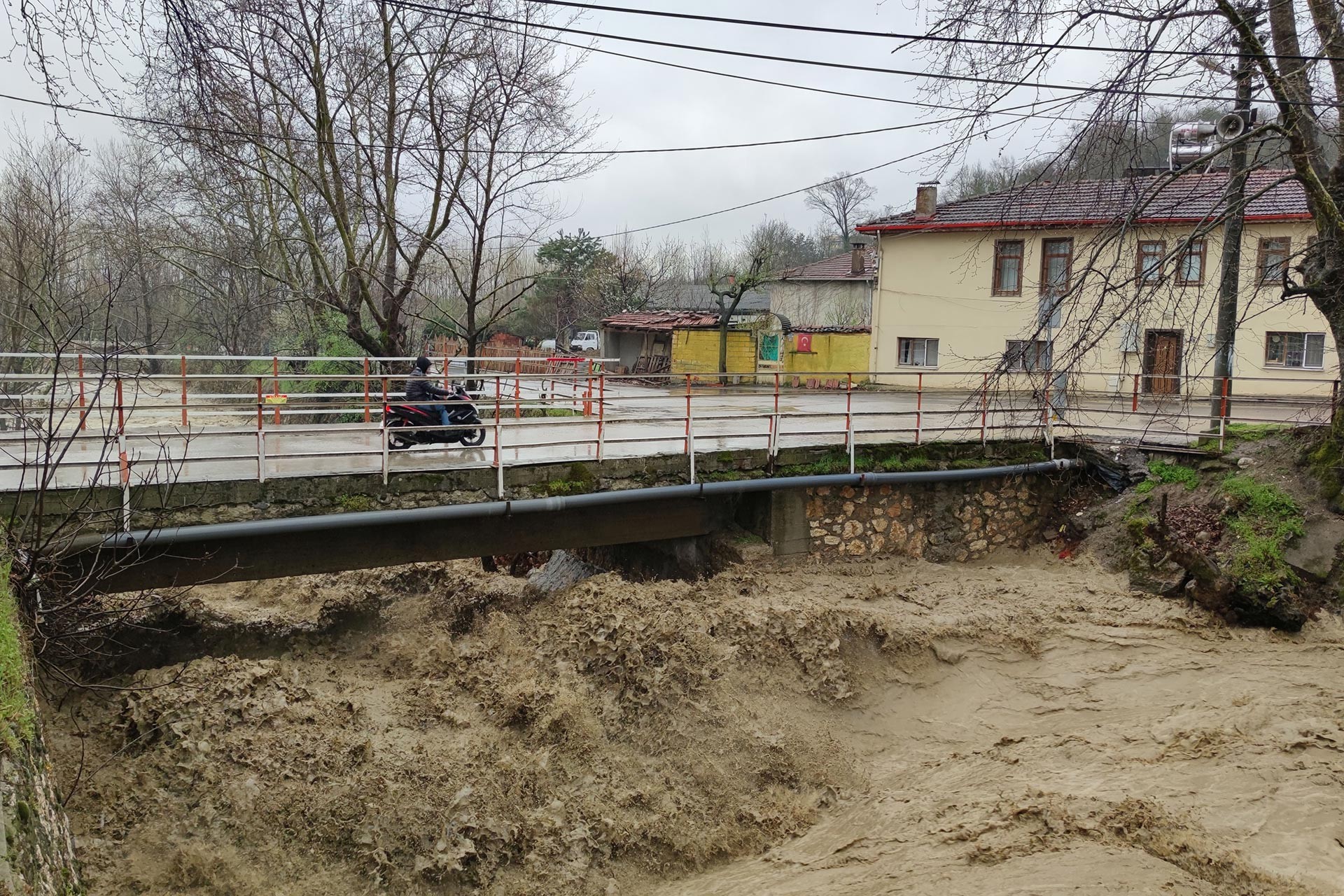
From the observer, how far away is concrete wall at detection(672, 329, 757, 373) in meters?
29.5

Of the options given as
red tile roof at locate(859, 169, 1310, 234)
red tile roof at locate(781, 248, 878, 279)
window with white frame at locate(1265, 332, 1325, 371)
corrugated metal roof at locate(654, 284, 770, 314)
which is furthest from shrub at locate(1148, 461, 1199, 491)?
corrugated metal roof at locate(654, 284, 770, 314)

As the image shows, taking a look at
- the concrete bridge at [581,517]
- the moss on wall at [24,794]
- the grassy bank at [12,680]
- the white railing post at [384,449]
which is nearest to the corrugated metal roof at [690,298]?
the concrete bridge at [581,517]

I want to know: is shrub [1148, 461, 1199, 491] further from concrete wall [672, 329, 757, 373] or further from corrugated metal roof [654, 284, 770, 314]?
corrugated metal roof [654, 284, 770, 314]

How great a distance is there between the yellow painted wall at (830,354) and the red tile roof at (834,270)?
8535mm

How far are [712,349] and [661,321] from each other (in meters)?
2.76

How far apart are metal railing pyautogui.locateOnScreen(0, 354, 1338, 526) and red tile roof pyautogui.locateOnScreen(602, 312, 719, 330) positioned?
8175mm

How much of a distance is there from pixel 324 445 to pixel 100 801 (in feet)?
20.1

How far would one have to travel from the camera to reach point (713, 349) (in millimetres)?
29703

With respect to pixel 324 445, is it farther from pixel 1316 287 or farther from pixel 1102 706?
pixel 1316 287

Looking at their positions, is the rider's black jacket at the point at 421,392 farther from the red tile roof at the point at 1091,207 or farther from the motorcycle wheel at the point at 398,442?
the red tile roof at the point at 1091,207

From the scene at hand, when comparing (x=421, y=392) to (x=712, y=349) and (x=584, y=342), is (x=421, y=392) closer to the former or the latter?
(x=712, y=349)

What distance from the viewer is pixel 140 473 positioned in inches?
334

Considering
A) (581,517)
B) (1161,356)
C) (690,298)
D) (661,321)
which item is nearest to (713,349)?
(661,321)

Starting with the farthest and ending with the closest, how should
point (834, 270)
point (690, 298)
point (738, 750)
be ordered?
1. point (690, 298)
2. point (834, 270)
3. point (738, 750)
